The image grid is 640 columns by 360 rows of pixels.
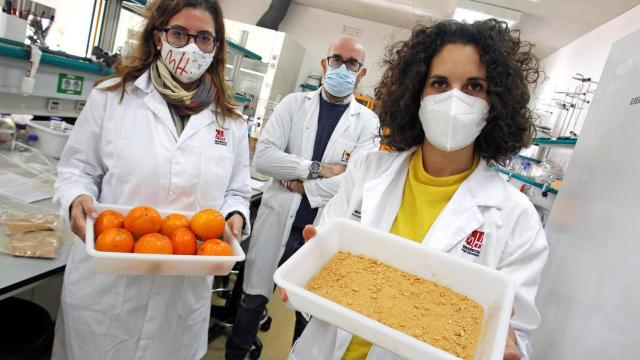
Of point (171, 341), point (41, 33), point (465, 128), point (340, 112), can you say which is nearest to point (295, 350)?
point (171, 341)

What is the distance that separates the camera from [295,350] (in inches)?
41.3

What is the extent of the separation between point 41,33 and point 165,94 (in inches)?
54.1

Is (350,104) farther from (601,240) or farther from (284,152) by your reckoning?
(601,240)

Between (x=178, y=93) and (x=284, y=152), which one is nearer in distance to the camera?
(x=178, y=93)

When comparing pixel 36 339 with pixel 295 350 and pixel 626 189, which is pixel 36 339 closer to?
pixel 295 350

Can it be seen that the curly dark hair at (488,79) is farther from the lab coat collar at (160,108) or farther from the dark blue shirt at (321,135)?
the dark blue shirt at (321,135)

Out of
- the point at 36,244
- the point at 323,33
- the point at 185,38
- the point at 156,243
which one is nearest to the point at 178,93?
the point at 185,38

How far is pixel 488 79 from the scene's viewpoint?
3.43 feet

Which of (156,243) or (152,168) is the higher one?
(152,168)

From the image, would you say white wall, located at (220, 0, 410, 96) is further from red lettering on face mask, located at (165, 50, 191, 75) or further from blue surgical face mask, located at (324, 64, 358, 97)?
red lettering on face mask, located at (165, 50, 191, 75)

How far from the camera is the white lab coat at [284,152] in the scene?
2.02m

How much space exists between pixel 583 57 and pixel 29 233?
5.05 m

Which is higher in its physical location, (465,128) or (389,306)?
(465,128)

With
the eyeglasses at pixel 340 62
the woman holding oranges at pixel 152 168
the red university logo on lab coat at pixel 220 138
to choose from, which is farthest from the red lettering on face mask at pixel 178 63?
the eyeglasses at pixel 340 62
